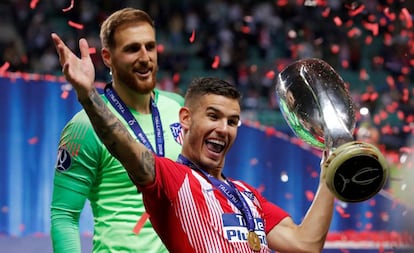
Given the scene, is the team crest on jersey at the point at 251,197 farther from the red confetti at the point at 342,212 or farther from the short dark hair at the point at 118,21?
the red confetti at the point at 342,212

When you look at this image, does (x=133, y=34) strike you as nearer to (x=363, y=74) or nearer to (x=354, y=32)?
(x=363, y=74)

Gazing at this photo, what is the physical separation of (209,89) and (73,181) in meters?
0.87

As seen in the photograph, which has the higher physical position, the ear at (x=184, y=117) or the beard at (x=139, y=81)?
the beard at (x=139, y=81)

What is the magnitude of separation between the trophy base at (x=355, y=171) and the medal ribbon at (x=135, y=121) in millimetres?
1263

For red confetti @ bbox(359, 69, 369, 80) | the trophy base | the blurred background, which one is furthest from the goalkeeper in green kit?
red confetti @ bbox(359, 69, 369, 80)

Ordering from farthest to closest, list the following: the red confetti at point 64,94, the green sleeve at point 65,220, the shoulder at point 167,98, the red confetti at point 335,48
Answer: the red confetti at point 335,48 → the red confetti at point 64,94 → the shoulder at point 167,98 → the green sleeve at point 65,220

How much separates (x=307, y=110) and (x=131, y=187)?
1.01 m

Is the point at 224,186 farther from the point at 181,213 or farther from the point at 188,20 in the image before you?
the point at 188,20

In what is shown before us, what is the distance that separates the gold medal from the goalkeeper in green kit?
782 mm

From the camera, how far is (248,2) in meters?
15.0

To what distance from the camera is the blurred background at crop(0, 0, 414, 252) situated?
846 centimetres

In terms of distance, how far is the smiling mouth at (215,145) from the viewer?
3633 millimetres

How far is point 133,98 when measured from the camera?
176 inches

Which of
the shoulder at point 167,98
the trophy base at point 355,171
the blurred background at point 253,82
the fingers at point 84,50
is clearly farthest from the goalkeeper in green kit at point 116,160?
the blurred background at point 253,82
